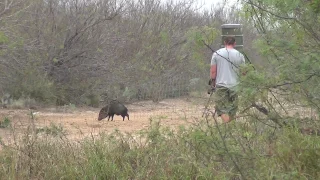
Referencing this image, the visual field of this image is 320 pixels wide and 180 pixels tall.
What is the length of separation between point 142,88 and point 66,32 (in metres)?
2.75

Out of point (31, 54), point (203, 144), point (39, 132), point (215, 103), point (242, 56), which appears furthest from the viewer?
point (31, 54)

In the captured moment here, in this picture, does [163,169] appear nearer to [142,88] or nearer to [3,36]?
[3,36]

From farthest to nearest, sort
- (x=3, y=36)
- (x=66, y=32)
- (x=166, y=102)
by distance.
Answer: (x=166, y=102) → (x=66, y=32) → (x=3, y=36)

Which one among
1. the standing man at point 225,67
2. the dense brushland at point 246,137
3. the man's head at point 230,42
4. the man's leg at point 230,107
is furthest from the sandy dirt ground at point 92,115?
the man's leg at point 230,107

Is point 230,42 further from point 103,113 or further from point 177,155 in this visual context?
point 103,113

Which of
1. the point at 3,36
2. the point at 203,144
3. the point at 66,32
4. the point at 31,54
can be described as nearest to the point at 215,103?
the point at 203,144

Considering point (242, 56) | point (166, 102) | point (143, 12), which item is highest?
point (143, 12)

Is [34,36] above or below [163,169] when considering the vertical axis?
above

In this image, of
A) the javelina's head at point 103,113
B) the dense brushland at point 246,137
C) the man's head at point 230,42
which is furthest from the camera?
the javelina's head at point 103,113

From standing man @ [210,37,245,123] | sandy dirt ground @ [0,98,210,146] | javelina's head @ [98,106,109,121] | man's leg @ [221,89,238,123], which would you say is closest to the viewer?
man's leg @ [221,89,238,123]

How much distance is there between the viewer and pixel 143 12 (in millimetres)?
20672

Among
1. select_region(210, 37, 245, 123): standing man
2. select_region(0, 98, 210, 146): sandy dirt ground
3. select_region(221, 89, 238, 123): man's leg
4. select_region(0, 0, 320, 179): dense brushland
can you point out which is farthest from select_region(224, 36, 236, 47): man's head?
select_region(0, 98, 210, 146): sandy dirt ground

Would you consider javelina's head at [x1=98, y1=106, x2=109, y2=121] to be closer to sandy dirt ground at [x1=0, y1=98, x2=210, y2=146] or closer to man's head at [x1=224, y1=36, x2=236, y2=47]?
sandy dirt ground at [x1=0, y1=98, x2=210, y2=146]

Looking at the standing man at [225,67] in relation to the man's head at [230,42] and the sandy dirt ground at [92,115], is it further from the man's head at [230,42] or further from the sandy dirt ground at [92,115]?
the sandy dirt ground at [92,115]
